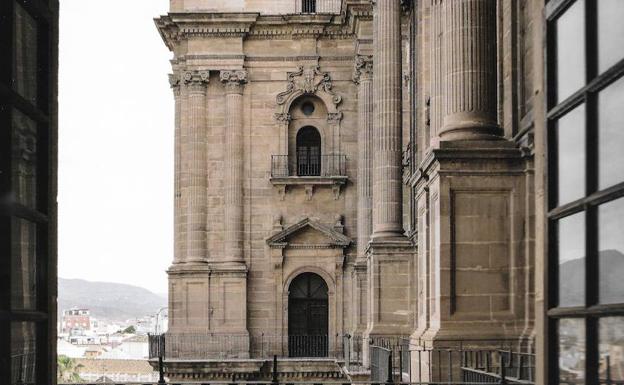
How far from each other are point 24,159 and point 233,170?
3663 centimetres

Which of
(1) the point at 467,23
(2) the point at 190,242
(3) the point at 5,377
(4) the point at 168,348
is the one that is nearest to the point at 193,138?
(2) the point at 190,242

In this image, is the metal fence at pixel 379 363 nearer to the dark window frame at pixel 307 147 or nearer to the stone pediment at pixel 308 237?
the stone pediment at pixel 308 237

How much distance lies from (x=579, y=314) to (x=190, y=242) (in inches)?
1480

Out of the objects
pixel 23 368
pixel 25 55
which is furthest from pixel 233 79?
pixel 23 368

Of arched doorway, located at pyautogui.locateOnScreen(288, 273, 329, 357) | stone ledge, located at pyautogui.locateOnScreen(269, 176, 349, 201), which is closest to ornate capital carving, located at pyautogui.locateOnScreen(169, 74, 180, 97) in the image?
stone ledge, located at pyautogui.locateOnScreen(269, 176, 349, 201)

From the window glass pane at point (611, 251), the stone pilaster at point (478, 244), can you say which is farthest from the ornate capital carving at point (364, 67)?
the window glass pane at point (611, 251)

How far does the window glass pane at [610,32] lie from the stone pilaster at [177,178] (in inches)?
1513

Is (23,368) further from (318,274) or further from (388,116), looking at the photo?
(318,274)

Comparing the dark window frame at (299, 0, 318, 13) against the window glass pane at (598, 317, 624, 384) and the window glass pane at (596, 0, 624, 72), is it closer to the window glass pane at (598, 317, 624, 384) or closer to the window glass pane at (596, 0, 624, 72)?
the window glass pane at (596, 0, 624, 72)

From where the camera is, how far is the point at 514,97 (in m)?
15.6

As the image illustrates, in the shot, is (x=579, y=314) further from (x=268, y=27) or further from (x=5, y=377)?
(x=268, y=27)

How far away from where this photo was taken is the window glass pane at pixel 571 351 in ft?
15.4

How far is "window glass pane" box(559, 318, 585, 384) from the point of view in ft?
15.4

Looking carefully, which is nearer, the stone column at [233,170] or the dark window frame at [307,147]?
the stone column at [233,170]
